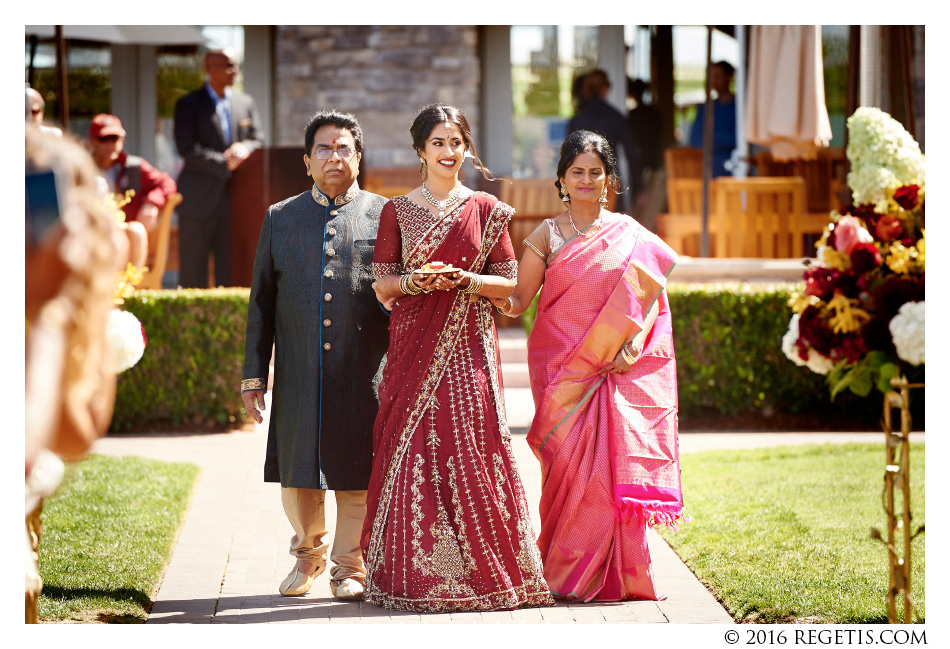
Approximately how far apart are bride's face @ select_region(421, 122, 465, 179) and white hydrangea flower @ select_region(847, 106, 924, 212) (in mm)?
1545

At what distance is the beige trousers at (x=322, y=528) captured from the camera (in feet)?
15.3

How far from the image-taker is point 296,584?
467 centimetres

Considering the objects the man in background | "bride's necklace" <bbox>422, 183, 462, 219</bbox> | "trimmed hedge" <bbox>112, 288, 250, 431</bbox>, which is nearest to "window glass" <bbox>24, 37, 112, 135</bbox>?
"trimmed hedge" <bbox>112, 288, 250, 431</bbox>

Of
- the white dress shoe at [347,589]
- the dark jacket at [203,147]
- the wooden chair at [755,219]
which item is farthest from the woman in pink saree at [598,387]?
the wooden chair at [755,219]

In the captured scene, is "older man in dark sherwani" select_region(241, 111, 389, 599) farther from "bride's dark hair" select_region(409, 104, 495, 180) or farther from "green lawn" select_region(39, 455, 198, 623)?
"green lawn" select_region(39, 455, 198, 623)

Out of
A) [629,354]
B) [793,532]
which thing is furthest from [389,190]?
[629,354]

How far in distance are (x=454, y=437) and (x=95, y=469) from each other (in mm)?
3519

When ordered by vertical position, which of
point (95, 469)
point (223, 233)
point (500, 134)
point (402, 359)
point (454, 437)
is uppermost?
point (500, 134)

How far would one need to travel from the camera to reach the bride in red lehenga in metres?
4.30

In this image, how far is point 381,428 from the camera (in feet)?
14.6

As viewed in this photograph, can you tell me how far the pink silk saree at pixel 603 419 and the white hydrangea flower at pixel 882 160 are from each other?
0.84 m
